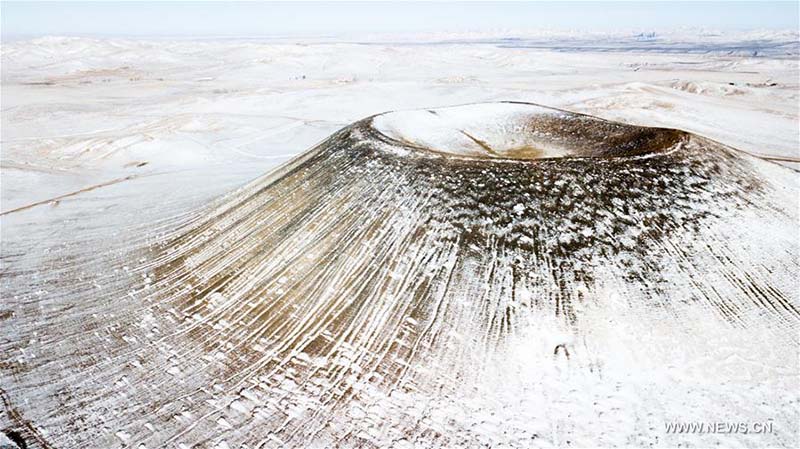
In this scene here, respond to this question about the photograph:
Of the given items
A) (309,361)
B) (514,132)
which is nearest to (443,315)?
(309,361)

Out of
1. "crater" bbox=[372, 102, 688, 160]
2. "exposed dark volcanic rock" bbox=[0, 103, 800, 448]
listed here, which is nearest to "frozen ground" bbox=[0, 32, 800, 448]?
"exposed dark volcanic rock" bbox=[0, 103, 800, 448]

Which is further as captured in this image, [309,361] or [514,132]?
[514,132]

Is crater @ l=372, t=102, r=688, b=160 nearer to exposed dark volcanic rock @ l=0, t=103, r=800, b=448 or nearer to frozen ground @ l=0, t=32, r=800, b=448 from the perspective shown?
exposed dark volcanic rock @ l=0, t=103, r=800, b=448

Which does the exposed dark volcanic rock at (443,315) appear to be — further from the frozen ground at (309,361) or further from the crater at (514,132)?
the crater at (514,132)

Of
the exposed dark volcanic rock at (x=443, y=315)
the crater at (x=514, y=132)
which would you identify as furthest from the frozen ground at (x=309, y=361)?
the crater at (x=514, y=132)

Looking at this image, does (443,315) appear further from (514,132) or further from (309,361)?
(514,132)
